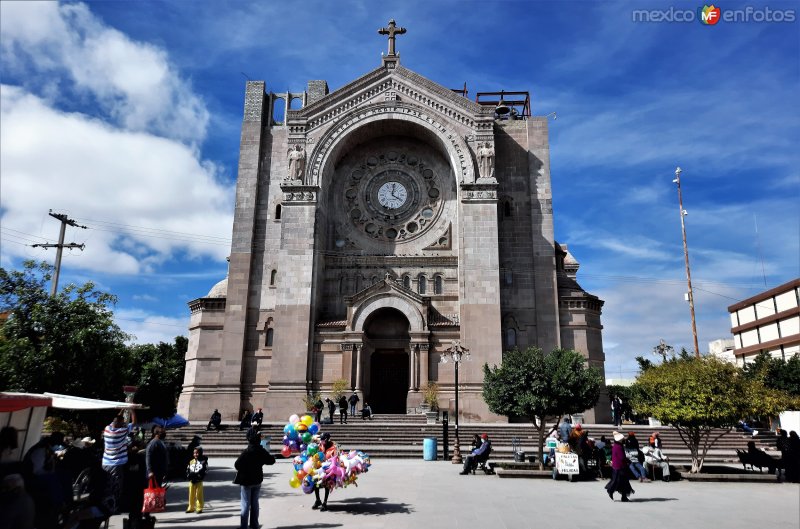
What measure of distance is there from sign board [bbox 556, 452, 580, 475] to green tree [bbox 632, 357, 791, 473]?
3.59 metres

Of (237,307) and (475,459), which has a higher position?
(237,307)

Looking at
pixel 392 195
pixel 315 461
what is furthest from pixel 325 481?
pixel 392 195

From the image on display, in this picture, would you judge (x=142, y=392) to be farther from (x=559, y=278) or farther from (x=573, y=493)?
(x=559, y=278)

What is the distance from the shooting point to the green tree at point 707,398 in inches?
691

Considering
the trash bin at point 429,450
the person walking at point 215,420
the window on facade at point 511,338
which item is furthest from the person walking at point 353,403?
the window on facade at point 511,338

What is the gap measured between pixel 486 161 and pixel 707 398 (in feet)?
68.3

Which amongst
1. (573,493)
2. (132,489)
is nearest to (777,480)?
(573,493)

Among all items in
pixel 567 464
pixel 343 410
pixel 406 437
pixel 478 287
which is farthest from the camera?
pixel 478 287

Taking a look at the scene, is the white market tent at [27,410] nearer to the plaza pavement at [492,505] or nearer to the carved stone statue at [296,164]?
the plaza pavement at [492,505]

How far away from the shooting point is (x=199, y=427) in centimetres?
2958

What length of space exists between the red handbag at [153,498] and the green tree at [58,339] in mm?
6945

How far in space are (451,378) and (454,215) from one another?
11007 millimetres

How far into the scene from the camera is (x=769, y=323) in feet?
183

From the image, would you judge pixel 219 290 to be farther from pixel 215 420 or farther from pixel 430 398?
pixel 430 398
